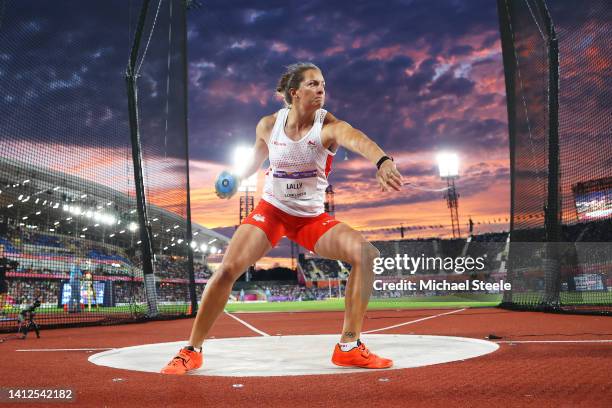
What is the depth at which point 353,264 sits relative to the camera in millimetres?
3703

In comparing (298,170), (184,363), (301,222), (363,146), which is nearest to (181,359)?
(184,363)

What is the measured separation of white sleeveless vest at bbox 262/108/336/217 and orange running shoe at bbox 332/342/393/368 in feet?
3.44

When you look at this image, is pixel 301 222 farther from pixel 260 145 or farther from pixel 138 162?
pixel 138 162

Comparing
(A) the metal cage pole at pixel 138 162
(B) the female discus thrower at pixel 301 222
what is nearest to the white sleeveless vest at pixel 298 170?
(B) the female discus thrower at pixel 301 222

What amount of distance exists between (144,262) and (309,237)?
30.6ft

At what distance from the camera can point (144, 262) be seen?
1230 centimetres

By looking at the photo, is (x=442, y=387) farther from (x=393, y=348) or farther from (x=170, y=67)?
(x=170, y=67)

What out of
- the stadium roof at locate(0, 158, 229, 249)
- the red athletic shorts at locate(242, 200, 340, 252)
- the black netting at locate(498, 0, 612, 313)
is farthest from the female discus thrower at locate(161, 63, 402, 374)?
the stadium roof at locate(0, 158, 229, 249)

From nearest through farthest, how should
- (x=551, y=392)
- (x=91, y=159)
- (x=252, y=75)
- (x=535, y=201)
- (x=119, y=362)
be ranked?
(x=551, y=392) → (x=119, y=362) → (x=535, y=201) → (x=91, y=159) → (x=252, y=75)

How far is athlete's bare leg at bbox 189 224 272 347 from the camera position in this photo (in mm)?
3701

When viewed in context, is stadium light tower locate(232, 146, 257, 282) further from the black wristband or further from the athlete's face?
the black wristband

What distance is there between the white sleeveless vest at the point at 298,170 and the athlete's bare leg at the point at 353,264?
0.29m

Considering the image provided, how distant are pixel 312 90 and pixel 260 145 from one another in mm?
798

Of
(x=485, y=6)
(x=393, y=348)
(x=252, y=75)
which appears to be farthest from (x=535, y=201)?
(x=252, y=75)
